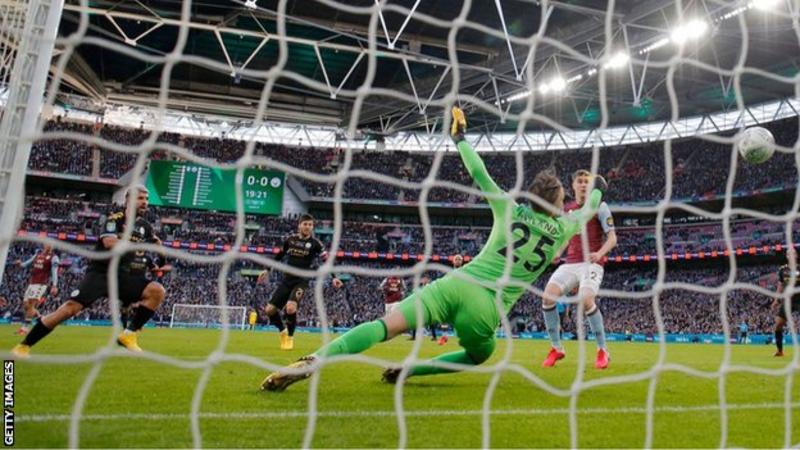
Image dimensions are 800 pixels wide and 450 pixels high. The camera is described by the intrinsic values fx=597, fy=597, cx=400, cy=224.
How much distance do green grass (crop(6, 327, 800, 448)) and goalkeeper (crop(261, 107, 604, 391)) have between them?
0.37 meters

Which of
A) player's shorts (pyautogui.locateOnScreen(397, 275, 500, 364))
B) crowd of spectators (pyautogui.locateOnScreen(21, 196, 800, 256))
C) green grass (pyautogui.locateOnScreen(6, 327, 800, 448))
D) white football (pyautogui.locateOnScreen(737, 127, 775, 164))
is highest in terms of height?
crowd of spectators (pyautogui.locateOnScreen(21, 196, 800, 256))

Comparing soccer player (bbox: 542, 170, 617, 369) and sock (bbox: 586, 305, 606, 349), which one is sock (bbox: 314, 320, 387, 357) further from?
sock (bbox: 586, 305, 606, 349)

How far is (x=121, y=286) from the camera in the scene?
21.6ft

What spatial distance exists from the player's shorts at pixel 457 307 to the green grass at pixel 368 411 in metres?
0.56

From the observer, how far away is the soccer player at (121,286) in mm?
5586

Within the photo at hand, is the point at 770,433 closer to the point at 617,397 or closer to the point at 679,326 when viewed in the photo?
the point at 617,397

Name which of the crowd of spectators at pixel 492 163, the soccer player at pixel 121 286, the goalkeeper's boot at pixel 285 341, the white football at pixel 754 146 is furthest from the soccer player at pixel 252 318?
the white football at pixel 754 146

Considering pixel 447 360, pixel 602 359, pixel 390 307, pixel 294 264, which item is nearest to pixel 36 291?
pixel 294 264

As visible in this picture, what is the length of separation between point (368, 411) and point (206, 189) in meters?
30.0

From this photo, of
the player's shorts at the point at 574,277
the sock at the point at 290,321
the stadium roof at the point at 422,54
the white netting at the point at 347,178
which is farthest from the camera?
the stadium roof at the point at 422,54

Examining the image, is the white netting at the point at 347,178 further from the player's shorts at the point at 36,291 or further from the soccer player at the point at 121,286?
the player's shorts at the point at 36,291

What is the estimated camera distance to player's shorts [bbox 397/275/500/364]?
3.82 m

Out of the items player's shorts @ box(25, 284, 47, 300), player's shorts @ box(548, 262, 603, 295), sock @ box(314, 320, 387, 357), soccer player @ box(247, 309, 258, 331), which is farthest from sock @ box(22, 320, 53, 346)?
soccer player @ box(247, 309, 258, 331)

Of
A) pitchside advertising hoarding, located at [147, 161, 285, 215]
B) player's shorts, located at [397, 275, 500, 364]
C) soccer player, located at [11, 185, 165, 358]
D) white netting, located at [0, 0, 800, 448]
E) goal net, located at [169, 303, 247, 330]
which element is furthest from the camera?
pitchside advertising hoarding, located at [147, 161, 285, 215]
